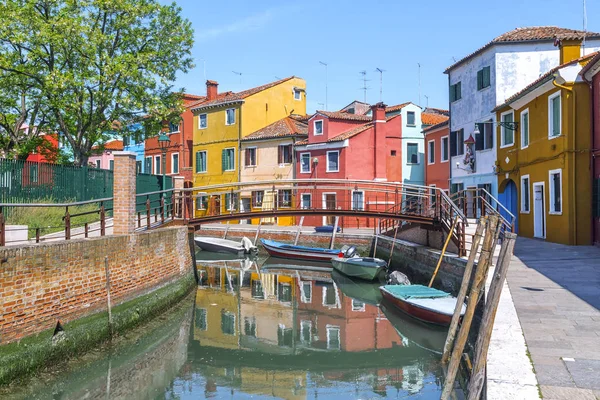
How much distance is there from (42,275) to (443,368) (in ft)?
23.1

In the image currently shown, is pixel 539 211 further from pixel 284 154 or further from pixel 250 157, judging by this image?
pixel 250 157

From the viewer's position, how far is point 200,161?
39.3 meters

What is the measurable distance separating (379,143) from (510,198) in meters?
12.1

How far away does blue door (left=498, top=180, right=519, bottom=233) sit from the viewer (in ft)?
68.1

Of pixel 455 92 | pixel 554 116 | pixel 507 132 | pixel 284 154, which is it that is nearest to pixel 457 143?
pixel 455 92

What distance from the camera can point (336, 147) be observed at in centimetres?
3250

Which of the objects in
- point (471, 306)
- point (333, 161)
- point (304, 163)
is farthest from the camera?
point (304, 163)

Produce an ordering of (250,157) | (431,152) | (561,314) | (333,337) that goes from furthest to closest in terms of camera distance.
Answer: (250,157) < (431,152) < (333,337) < (561,314)

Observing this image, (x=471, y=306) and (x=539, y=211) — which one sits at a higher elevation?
(x=539, y=211)

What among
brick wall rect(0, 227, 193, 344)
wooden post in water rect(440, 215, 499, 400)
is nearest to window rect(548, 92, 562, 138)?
wooden post in water rect(440, 215, 499, 400)

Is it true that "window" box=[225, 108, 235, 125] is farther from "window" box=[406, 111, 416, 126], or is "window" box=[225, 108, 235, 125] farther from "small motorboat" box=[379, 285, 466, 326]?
"small motorboat" box=[379, 285, 466, 326]

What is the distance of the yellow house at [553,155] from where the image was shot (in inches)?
643

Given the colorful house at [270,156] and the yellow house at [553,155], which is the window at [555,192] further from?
the colorful house at [270,156]

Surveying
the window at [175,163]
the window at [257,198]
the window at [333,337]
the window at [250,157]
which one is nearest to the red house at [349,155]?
the window at [257,198]
